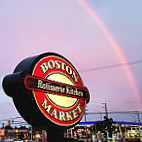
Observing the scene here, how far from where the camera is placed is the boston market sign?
3.35 meters

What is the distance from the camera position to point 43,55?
395cm

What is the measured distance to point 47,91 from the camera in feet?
Result: 12.1

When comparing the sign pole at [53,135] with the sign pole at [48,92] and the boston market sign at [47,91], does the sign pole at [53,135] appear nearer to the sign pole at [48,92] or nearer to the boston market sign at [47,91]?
the sign pole at [48,92]

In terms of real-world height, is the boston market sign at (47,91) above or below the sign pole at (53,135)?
above

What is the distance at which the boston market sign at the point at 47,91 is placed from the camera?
3352 mm

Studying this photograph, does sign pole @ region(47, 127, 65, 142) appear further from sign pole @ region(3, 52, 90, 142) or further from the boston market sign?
the boston market sign

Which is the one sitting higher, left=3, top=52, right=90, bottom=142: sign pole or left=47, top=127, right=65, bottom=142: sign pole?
left=3, top=52, right=90, bottom=142: sign pole

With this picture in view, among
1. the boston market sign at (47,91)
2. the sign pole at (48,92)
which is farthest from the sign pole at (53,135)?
the boston market sign at (47,91)

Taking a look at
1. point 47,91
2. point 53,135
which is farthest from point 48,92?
point 53,135

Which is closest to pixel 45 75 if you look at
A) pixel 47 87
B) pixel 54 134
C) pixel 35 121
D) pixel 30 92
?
pixel 47 87

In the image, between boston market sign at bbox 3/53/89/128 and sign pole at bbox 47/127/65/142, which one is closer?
boston market sign at bbox 3/53/89/128

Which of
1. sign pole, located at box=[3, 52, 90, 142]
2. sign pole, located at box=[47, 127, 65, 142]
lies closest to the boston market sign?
sign pole, located at box=[3, 52, 90, 142]

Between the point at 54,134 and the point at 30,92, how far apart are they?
1163 millimetres

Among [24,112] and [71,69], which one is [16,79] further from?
[71,69]
